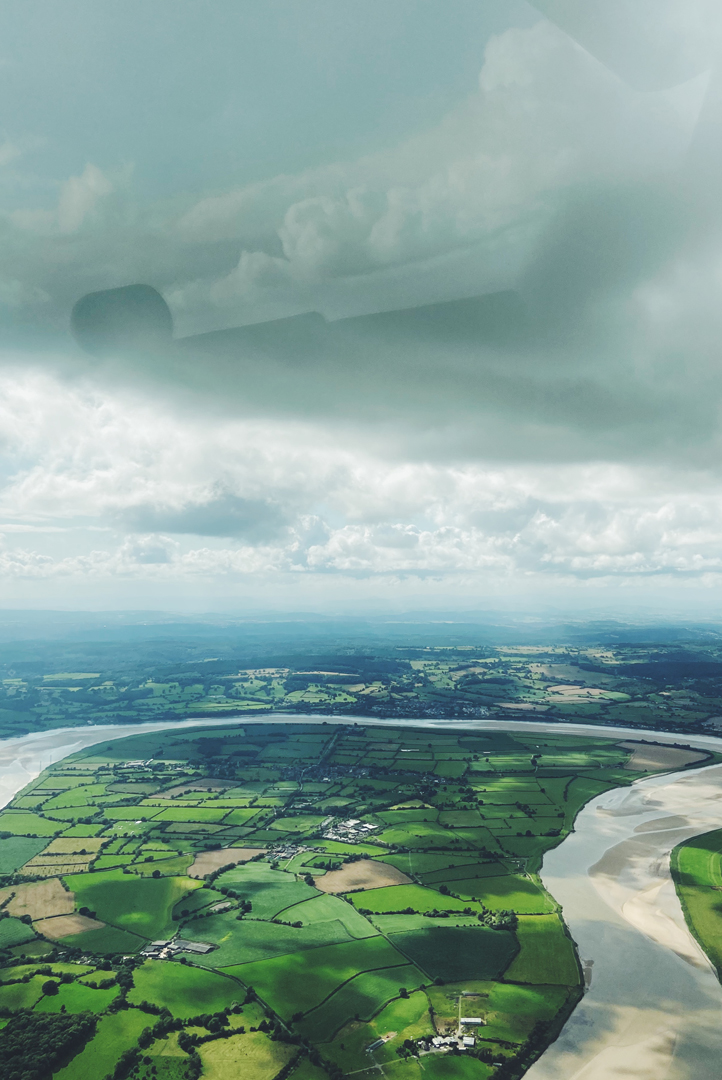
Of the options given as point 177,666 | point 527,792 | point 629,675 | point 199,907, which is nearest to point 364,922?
point 199,907

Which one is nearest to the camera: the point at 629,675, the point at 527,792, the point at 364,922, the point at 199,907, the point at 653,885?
the point at 364,922

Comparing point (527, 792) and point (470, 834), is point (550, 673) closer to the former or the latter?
point (527, 792)

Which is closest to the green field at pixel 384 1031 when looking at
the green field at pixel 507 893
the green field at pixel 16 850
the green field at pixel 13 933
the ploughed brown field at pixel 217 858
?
Result: the green field at pixel 507 893

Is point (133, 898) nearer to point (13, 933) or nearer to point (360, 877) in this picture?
point (13, 933)

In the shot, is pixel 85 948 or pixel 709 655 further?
pixel 709 655

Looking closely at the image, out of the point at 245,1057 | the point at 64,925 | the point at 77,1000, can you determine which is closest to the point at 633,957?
the point at 245,1057

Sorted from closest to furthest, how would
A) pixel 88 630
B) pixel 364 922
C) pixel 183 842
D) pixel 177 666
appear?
pixel 364 922 → pixel 183 842 → pixel 177 666 → pixel 88 630

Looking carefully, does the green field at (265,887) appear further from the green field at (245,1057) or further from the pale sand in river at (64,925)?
the green field at (245,1057)
